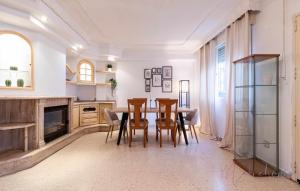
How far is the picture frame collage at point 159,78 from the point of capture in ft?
24.3

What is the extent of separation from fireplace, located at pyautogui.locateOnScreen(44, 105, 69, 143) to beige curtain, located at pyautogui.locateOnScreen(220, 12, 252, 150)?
353 cm

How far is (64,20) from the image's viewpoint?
4.27 metres

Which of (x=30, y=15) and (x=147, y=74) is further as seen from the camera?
(x=147, y=74)

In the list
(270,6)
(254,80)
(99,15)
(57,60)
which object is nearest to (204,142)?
(254,80)

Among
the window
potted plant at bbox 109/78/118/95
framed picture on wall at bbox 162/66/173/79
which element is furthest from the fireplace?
the window

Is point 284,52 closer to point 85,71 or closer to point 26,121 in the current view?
point 26,121

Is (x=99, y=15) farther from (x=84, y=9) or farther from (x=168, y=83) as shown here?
(x=168, y=83)

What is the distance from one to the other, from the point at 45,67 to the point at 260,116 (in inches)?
167

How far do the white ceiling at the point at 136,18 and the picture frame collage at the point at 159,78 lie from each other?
1270mm

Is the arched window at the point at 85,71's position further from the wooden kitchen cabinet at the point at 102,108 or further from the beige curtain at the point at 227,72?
the beige curtain at the point at 227,72

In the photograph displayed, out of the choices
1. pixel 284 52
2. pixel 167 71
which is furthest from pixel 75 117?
pixel 284 52

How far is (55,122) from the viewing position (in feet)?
14.8

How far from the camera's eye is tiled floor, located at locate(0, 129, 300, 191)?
2.55 metres

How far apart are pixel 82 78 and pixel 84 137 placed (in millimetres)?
2033
